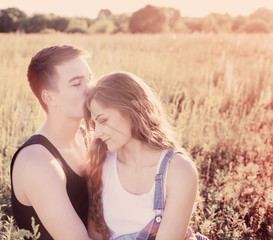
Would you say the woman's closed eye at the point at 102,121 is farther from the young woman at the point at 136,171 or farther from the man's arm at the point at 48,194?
the man's arm at the point at 48,194

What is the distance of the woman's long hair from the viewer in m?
2.10

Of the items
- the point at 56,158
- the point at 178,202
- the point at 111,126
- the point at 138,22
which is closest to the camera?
the point at 178,202

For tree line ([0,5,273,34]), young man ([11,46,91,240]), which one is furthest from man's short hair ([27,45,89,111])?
tree line ([0,5,273,34])

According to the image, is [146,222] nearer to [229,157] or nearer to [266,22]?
[229,157]

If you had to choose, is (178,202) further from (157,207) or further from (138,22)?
(138,22)

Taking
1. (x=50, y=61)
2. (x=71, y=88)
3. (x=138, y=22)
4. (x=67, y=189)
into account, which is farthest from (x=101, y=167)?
(x=138, y=22)

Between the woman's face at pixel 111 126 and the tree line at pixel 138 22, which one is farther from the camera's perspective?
the tree line at pixel 138 22

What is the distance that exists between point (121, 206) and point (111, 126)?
18.5 inches

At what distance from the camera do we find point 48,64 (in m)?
2.43

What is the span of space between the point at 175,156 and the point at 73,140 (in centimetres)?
90

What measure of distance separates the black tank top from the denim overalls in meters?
0.42

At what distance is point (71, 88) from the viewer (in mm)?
2400

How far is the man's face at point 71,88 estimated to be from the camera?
7.88 ft

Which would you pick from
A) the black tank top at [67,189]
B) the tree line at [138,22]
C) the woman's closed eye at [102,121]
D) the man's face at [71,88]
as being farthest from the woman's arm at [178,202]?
the tree line at [138,22]
